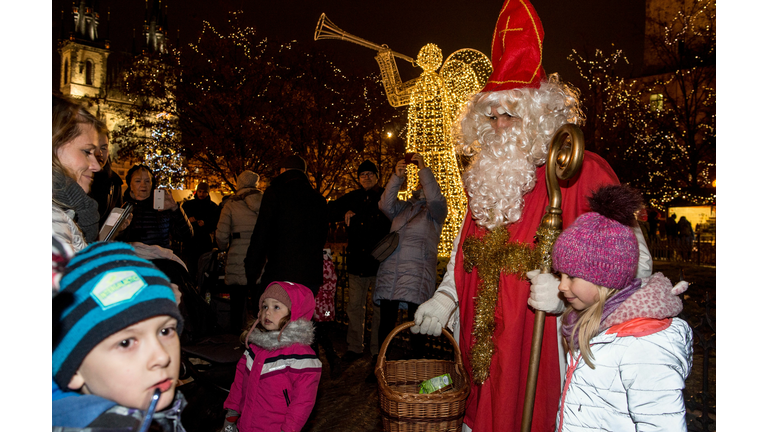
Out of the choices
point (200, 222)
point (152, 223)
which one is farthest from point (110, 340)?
point (200, 222)

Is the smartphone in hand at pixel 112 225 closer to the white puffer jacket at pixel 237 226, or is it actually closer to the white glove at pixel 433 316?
the white glove at pixel 433 316

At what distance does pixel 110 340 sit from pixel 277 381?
6.76 ft

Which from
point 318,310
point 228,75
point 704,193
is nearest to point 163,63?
point 228,75

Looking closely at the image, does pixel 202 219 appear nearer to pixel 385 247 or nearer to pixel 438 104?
pixel 385 247

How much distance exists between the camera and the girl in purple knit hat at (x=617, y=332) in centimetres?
177

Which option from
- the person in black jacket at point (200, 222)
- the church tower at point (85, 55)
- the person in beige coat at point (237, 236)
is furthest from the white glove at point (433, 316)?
the church tower at point (85, 55)

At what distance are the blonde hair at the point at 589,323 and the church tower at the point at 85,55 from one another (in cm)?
8604

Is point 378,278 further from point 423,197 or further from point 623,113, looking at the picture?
point 623,113

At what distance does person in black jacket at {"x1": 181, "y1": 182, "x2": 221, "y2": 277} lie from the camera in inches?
309

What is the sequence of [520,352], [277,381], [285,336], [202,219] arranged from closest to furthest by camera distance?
[520,352]
[277,381]
[285,336]
[202,219]

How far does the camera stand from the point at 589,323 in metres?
1.99

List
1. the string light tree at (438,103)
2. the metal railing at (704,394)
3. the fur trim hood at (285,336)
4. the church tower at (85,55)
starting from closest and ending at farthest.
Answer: the fur trim hood at (285,336) < the metal railing at (704,394) < the string light tree at (438,103) < the church tower at (85,55)

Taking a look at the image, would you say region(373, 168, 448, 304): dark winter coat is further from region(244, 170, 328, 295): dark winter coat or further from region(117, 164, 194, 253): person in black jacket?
region(117, 164, 194, 253): person in black jacket

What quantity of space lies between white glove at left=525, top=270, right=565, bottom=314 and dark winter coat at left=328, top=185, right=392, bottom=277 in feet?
12.2
